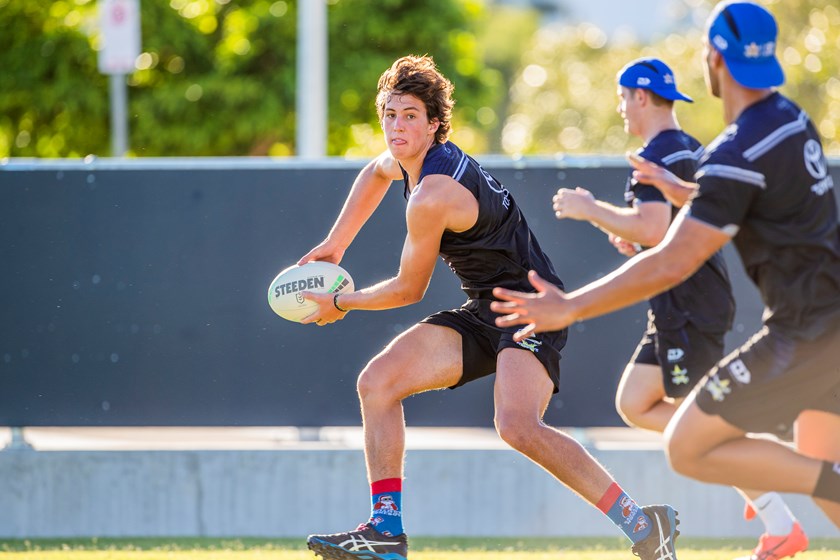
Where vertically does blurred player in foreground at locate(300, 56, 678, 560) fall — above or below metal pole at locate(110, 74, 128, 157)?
below

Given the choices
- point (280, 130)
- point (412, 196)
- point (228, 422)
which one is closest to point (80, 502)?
point (228, 422)

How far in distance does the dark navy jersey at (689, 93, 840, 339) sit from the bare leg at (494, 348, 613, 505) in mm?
1431

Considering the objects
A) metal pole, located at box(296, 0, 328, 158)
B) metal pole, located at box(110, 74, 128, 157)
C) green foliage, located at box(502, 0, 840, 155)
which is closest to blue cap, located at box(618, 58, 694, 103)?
metal pole, located at box(296, 0, 328, 158)

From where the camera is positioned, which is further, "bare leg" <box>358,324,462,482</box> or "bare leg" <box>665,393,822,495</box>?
"bare leg" <box>358,324,462,482</box>

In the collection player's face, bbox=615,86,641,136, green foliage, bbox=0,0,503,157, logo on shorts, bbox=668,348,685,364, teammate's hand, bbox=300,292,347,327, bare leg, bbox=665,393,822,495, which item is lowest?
bare leg, bbox=665,393,822,495

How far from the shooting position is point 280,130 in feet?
75.2

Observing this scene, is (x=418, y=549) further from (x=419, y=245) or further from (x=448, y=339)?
(x=419, y=245)

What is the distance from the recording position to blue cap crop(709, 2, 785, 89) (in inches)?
182

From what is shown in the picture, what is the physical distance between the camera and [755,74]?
15.2 ft

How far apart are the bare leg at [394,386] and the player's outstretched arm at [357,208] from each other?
74 centimetres

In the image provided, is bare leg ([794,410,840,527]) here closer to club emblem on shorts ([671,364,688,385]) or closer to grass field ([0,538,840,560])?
club emblem on shorts ([671,364,688,385])

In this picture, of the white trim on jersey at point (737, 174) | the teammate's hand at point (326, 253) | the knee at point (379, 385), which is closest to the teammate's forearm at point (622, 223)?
the white trim on jersey at point (737, 174)

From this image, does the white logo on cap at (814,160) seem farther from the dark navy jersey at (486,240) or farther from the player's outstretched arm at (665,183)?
the dark navy jersey at (486,240)

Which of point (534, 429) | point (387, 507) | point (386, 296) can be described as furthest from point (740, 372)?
point (387, 507)
